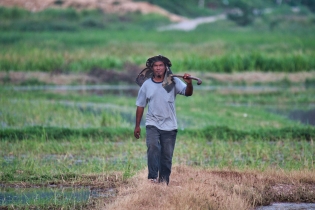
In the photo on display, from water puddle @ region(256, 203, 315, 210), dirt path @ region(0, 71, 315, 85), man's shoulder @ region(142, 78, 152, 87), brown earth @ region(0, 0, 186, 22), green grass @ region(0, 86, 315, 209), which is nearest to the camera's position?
water puddle @ region(256, 203, 315, 210)

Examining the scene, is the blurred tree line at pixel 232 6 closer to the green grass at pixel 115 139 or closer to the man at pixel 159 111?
the green grass at pixel 115 139

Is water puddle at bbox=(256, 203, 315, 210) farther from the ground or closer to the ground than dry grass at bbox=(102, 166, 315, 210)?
closer to the ground

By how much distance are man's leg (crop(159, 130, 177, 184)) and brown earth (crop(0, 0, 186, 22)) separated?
4072cm

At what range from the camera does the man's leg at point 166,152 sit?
314 inches

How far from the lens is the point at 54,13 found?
46.8m

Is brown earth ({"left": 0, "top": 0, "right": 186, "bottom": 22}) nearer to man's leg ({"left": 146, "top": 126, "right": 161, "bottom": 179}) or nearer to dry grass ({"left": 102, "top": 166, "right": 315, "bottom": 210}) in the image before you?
dry grass ({"left": 102, "top": 166, "right": 315, "bottom": 210})

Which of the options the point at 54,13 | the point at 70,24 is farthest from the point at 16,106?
the point at 54,13

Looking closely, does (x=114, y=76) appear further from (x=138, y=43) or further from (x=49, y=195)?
(x=49, y=195)

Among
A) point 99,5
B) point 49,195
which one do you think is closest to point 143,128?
point 49,195

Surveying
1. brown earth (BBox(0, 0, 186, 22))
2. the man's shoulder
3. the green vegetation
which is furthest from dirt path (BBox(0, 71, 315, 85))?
brown earth (BBox(0, 0, 186, 22))

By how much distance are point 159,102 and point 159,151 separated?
52 cm

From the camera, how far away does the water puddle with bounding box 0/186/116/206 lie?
786cm

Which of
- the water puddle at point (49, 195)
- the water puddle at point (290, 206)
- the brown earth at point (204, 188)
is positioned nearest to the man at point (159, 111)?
the brown earth at point (204, 188)

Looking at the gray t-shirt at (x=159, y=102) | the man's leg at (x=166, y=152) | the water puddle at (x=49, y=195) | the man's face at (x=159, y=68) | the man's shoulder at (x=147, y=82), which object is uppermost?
the man's face at (x=159, y=68)
